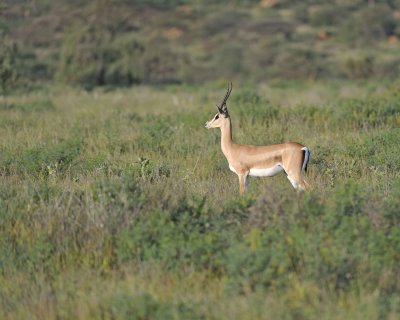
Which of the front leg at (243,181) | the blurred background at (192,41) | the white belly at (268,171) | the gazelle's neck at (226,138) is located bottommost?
the blurred background at (192,41)

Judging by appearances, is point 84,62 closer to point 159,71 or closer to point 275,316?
point 159,71

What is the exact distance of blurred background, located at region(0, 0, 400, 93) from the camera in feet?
99.0

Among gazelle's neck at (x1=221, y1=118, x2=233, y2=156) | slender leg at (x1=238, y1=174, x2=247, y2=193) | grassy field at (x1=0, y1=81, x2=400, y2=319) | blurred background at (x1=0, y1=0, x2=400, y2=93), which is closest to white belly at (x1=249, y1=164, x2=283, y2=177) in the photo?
slender leg at (x1=238, y1=174, x2=247, y2=193)

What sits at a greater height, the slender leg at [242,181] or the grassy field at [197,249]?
the grassy field at [197,249]

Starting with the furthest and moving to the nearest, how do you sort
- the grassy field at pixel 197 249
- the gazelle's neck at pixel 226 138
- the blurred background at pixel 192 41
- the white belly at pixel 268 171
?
the blurred background at pixel 192 41, the gazelle's neck at pixel 226 138, the white belly at pixel 268 171, the grassy field at pixel 197 249

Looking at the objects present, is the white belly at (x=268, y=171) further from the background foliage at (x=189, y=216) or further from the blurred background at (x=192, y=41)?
the blurred background at (x=192, y=41)

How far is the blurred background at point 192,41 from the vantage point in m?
30.2

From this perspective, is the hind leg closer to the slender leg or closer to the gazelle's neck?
the slender leg

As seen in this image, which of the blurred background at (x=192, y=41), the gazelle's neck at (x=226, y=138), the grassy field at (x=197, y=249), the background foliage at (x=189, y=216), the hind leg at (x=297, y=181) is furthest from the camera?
the blurred background at (x=192, y=41)

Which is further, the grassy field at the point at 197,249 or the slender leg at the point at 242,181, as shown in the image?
the slender leg at the point at 242,181

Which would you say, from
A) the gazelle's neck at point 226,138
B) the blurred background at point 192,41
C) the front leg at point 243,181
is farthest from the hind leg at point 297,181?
the blurred background at point 192,41

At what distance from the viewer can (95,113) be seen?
16.0 metres

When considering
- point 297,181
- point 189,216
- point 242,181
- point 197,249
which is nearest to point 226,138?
point 242,181

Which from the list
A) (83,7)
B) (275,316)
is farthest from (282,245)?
(83,7)
